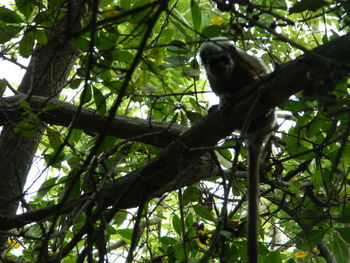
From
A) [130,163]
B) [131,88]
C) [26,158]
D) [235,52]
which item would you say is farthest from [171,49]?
[26,158]

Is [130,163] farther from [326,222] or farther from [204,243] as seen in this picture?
[326,222]

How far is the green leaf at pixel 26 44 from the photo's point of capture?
3037 mm

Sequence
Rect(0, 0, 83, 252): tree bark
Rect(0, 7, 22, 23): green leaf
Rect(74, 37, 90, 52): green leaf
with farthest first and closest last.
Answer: Rect(0, 0, 83, 252): tree bark
Rect(74, 37, 90, 52): green leaf
Rect(0, 7, 22, 23): green leaf

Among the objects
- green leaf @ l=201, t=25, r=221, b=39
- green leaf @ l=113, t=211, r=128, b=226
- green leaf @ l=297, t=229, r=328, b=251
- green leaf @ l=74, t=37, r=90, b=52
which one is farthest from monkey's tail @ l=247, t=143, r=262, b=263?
green leaf @ l=74, t=37, r=90, b=52

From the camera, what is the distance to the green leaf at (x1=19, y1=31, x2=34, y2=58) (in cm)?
304

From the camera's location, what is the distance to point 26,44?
304 cm

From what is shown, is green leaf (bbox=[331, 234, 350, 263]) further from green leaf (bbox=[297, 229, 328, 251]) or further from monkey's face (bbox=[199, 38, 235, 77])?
monkey's face (bbox=[199, 38, 235, 77])

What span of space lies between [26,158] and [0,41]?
4.02ft

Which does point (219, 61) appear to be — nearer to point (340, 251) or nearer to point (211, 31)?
point (211, 31)

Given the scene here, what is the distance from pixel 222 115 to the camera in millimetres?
2564

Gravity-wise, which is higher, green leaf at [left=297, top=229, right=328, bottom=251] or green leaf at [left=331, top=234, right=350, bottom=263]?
green leaf at [left=297, top=229, right=328, bottom=251]


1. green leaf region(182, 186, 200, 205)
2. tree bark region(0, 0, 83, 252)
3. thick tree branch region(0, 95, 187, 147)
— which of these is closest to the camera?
thick tree branch region(0, 95, 187, 147)

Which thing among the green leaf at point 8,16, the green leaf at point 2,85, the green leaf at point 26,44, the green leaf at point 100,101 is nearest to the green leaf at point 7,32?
the green leaf at point 8,16

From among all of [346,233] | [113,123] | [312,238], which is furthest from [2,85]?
[346,233]
